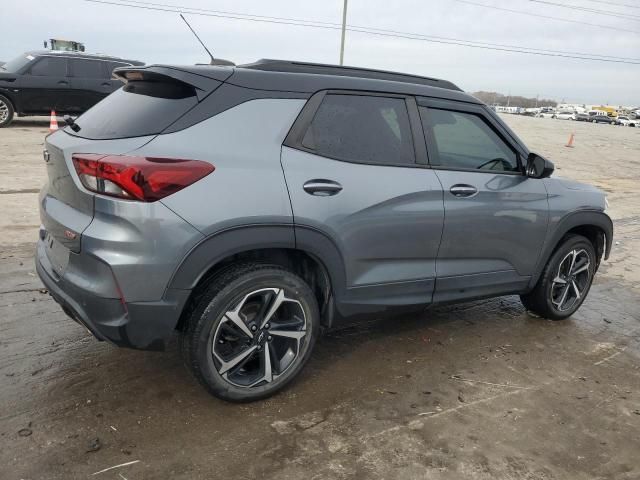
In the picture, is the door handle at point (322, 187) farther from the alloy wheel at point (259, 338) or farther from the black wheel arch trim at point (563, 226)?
the black wheel arch trim at point (563, 226)

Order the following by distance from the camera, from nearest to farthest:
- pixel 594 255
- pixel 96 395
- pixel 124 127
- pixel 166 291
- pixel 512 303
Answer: pixel 166 291
pixel 124 127
pixel 96 395
pixel 594 255
pixel 512 303

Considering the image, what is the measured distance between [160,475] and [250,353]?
0.76 metres

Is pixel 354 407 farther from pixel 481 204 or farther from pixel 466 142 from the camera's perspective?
pixel 466 142

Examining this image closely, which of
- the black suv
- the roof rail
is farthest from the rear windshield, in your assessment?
the black suv

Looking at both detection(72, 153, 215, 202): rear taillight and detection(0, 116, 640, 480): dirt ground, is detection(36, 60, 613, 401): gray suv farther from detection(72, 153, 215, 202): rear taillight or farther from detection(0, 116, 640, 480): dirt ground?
detection(0, 116, 640, 480): dirt ground

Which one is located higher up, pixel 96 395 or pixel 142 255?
pixel 142 255

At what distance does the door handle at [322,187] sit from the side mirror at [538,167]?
173 cm

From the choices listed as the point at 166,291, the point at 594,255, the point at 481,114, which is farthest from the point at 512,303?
the point at 166,291

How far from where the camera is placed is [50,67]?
13695mm

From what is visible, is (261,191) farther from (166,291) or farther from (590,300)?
(590,300)

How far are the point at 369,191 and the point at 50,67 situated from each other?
13350 mm

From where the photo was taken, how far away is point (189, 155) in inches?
102

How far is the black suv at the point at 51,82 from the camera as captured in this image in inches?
528

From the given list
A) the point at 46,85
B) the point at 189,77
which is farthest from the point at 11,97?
the point at 189,77
